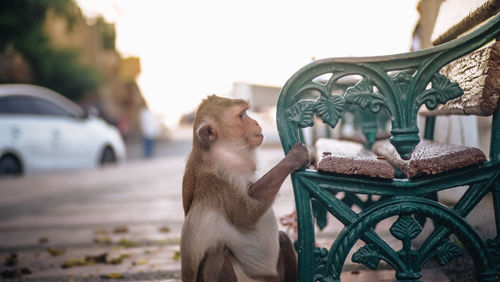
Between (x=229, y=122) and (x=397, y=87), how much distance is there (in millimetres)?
802

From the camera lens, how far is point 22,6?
63.5 feet

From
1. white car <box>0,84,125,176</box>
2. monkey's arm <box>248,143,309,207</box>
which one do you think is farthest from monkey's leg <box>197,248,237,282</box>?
white car <box>0,84,125,176</box>

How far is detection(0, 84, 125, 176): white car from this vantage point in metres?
8.94

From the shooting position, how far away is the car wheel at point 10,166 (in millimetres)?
8898

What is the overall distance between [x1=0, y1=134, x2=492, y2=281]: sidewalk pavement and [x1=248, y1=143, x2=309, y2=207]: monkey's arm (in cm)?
42

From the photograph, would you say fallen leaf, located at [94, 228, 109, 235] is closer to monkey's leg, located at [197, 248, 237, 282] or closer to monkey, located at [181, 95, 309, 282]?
monkey, located at [181, 95, 309, 282]

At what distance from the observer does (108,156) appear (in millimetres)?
12312

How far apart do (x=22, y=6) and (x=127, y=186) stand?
575 inches

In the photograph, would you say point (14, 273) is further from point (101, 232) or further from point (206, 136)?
point (206, 136)

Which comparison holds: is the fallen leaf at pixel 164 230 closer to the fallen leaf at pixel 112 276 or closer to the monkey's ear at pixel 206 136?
the fallen leaf at pixel 112 276

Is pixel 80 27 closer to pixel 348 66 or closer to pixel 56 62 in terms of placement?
pixel 56 62

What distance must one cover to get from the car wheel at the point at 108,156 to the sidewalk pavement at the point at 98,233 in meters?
3.73

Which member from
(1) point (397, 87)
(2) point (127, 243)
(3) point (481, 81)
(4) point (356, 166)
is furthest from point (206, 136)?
(2) point (127, 243)

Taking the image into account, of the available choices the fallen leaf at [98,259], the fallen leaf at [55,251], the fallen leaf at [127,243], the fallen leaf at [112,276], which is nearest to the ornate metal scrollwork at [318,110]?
the fallen leaf at [112,276]
